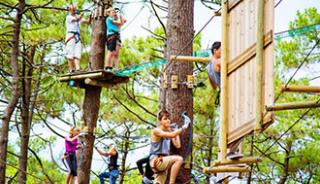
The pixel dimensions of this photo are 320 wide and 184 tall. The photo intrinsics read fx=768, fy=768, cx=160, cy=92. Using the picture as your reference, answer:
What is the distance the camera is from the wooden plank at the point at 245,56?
5.97m

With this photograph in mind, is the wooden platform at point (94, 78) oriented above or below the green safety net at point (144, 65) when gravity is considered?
below

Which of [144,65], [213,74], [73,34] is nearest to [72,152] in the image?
[73,34]

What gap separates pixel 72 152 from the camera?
32.1ft

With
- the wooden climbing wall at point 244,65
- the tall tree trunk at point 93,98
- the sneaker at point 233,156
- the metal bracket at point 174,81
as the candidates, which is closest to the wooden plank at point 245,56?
the wooden climbing wall at point 244,65

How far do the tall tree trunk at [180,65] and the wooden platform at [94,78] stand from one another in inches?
42.6

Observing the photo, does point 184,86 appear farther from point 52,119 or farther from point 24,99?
point 52,119

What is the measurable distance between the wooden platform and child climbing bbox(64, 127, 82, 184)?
646 millimetres

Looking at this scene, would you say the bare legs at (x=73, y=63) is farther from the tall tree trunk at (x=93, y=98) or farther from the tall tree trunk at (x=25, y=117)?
the tall tree trunk at (x=25, y=117)

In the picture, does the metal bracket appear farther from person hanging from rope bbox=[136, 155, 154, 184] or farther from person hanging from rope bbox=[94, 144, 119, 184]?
person hanging from rope bbox=[94, 144, 119, 184]

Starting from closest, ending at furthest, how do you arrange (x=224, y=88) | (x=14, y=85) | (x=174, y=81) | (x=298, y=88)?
(x=298, y=88)
(x=224, y=88)
(x=174, y=81)
(x=14, y=85)

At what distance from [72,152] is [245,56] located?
4.18m

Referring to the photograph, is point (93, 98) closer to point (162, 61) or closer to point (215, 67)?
point (162, 61)

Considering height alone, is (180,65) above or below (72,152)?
above

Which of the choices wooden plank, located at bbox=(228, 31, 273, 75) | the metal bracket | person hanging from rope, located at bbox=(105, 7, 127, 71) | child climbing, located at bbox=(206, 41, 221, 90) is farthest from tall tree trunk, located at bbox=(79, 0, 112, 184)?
wooden plank, located at bbox=(228, 31, 273, 75)
